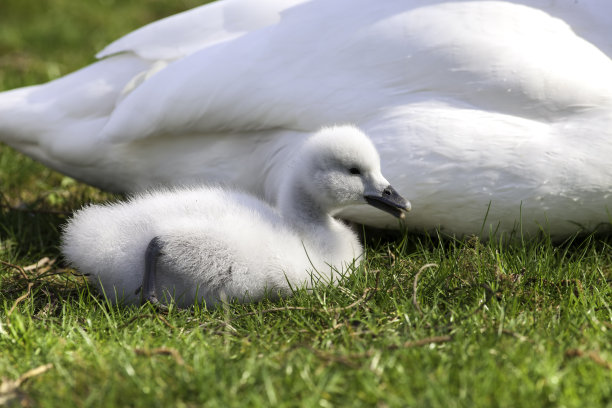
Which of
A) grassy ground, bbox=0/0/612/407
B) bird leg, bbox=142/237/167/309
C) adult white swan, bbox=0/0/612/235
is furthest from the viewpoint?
adult white swan, bbox=0/0/612/235

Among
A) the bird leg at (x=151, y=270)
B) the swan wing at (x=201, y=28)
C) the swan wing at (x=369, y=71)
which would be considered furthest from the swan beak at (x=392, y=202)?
the swan wing at (x=201, y=28)

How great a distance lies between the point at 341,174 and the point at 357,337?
30.4 inches

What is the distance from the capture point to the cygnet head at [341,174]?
2961mm

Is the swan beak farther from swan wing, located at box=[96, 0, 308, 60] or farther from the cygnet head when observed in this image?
swan wing, located at box=[96, 0, 308, 60]

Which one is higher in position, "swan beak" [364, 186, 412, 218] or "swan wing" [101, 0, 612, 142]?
"swan wing" [101, 0, 612, 142]

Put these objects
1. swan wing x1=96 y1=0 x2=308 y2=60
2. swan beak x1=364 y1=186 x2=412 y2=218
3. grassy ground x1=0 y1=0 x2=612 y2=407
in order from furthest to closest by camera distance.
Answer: swan wing x1=96 y1=0 x2=308 y2=60 → swan beak x1=364 y1=186 x2=412 y2=218 → grassy ground x1=0 y1=0 x2=612 y2=407

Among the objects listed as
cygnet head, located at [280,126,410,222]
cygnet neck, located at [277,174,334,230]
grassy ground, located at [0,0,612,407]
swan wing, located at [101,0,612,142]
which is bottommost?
grassy ground, located at [0,0,612,407]

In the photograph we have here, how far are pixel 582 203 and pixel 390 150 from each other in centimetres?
75

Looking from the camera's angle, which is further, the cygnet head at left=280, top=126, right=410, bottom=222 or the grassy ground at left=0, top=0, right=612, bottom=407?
the cygnet head at left=280, top=126, right=410, bottom=222

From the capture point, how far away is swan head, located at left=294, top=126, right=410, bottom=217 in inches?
116

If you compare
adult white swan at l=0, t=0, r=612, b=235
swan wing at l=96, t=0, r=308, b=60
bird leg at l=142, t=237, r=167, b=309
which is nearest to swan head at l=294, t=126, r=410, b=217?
adult white swan at l=0, t=0, r=612, b=235

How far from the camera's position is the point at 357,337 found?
2467 millimetres

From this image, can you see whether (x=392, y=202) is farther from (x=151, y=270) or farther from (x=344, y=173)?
(x=151, y=270)

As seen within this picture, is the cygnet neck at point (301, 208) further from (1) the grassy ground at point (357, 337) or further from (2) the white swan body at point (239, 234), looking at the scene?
(1) the grassy ground at point (357, 337)
